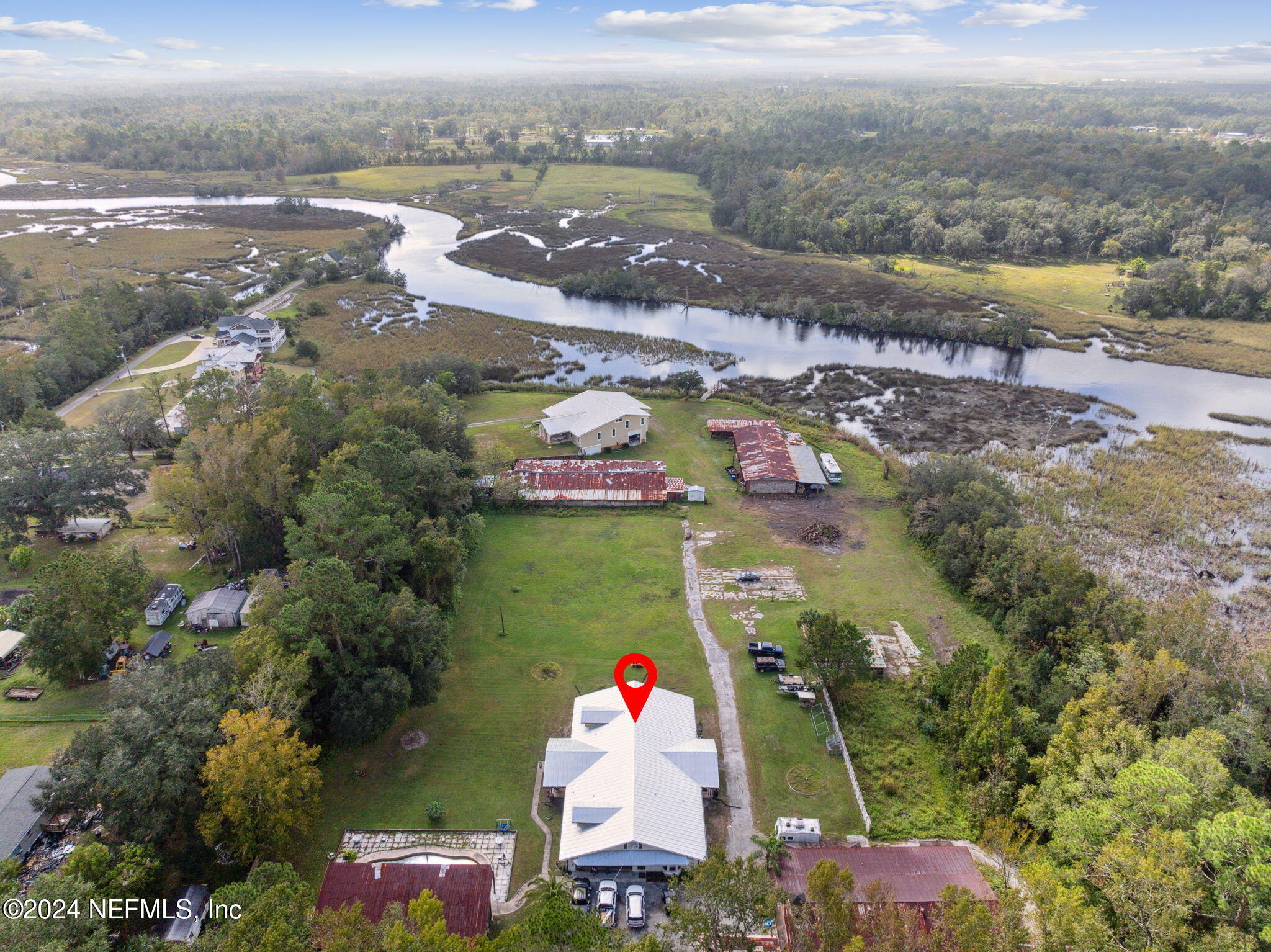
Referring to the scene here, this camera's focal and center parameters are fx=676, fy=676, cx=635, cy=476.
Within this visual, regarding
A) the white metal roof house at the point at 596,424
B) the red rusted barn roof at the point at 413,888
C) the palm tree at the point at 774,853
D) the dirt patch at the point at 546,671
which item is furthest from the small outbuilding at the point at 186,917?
the white metal roof house at the point at 596,424

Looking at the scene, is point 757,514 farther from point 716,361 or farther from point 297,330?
point 297,330

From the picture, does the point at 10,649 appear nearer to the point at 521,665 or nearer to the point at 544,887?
the point at 521,665

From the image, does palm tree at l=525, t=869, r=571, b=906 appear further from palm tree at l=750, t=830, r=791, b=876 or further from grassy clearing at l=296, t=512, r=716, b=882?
palm tree at l=750, t=830, r=791, b=876

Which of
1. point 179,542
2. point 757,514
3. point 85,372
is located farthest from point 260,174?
point 757,514

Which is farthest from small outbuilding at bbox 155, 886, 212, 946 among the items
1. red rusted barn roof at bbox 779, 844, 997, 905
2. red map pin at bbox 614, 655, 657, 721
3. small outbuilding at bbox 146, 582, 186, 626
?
red rusted barn roof at bbox 779, 844, 997, 905

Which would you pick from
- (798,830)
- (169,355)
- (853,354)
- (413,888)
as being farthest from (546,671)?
(169,355)

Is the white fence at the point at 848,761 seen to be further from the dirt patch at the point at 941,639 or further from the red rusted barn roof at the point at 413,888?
the red rusted barn roof at the point at 413,888
